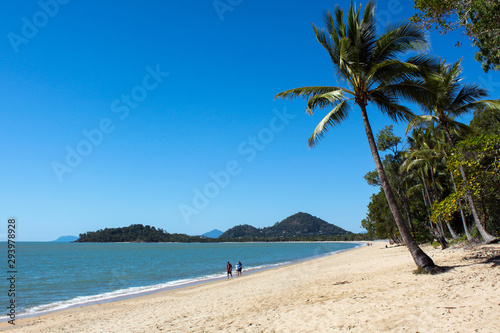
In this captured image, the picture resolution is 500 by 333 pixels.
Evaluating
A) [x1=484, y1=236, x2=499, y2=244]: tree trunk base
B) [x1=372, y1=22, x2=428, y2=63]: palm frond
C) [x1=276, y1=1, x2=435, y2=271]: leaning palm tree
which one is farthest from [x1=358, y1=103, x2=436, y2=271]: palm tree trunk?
[x1=484, y1=236, x2=499, y2=244]: tree trunk base

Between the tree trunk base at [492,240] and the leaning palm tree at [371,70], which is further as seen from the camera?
the tree trunk base at [492,240]

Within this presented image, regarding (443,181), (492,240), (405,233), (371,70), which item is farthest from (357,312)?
(443,181)

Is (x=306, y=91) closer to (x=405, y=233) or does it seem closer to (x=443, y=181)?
(x=405, y=233)

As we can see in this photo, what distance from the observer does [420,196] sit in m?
36.4

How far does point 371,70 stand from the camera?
10.5 metres

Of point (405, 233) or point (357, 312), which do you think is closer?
point (357, 312)

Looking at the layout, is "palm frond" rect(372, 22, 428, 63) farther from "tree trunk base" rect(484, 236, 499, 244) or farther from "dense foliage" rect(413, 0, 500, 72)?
"tree trunk base" rect(484, 236, 499, 244)

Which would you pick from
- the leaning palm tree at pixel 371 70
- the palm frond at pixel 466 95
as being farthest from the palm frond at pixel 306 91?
the palm frond at pixel 466 95

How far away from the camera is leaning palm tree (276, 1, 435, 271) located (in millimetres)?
10477

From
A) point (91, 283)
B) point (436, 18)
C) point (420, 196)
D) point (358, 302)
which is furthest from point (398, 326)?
point (420, 196)

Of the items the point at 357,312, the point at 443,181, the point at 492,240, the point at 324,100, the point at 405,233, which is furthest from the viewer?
the point at 443,181

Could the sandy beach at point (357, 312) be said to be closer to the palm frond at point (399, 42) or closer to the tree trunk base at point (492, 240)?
the tree trunk base at point (492, 240)

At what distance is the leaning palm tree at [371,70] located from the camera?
1048cm

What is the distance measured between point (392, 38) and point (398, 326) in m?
9.38
